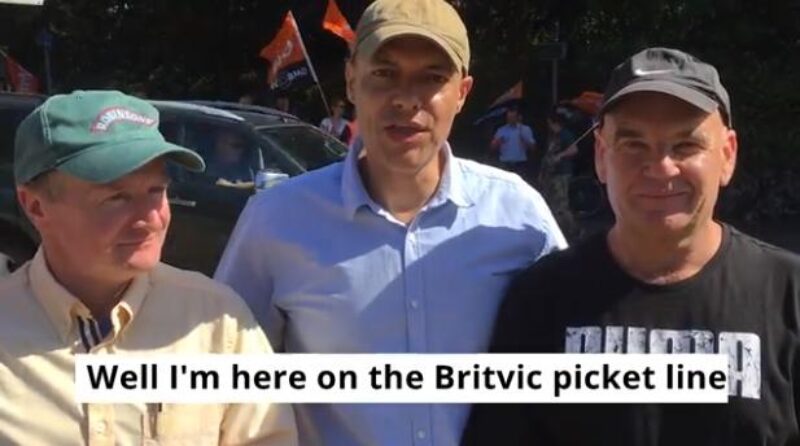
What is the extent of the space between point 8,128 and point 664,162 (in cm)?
814

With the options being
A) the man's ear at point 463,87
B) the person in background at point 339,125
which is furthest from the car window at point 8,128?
the man's ear at point 463,87

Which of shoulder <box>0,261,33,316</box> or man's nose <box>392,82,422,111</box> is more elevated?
man's nose <box>392,82,422,111</box>

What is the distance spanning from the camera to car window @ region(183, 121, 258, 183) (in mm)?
9320

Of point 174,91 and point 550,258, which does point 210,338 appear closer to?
point 550,258

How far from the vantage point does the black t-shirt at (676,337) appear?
230 cm

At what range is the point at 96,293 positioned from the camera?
234 centimetres

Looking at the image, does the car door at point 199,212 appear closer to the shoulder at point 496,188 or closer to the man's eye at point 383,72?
the shoulder at point 496,188

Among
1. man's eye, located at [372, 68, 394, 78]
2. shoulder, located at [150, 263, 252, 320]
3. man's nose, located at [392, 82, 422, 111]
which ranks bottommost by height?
shoulder, located at [150, 263, 252, 320]

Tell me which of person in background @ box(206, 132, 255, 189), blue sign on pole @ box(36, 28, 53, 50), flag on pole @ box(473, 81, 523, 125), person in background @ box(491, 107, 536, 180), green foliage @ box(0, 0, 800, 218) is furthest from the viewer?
blue sign on pole @ box(36, 28, 53, 50)

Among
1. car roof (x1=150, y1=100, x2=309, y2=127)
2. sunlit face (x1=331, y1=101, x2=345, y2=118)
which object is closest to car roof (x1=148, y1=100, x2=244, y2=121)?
car roof (x1=150, y1=100, x2=309, y2=127)

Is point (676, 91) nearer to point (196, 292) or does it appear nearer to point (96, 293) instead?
point (196, 292)

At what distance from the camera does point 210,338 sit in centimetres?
239

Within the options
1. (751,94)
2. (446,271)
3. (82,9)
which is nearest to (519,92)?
(751,94)

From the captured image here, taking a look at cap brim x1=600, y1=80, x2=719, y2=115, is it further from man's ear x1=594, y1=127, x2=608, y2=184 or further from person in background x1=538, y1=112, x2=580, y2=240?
person in background x1=538, y1=112, x2=580, y2=240
